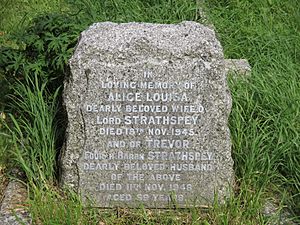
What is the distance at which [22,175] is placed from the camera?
3848mm

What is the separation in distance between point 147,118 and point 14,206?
873 millimetres

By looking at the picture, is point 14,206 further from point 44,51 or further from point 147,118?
point 44,51

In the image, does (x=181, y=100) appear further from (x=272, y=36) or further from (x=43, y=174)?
(x=272, y=36)

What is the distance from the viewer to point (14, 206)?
352 cm

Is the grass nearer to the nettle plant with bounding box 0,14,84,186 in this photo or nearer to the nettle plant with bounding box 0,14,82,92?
the nettle plant with bounding box 0,14,84,186

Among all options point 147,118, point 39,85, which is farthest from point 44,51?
point 147,118

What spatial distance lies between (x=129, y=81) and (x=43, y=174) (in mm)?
745

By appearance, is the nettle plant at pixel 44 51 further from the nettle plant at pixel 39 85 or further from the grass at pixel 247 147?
the grass at pixel 247 147

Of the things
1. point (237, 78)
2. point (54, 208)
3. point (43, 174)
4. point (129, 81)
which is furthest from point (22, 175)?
point (237, 78)

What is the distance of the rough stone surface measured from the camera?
339 cm

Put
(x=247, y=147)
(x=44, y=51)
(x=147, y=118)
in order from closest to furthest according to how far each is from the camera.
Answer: (x=147, y=118), (x=247, y=147), (x=44, y=51)

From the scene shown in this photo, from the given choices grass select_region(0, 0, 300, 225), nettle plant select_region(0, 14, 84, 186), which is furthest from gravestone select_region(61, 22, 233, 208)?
nettle plant select_region(0, 14, 84, 186)

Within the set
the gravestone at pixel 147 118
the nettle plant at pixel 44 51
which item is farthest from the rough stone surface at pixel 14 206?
the nettle plant at pixel 44 51

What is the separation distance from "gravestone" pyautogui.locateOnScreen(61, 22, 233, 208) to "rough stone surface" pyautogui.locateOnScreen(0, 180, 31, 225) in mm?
275
